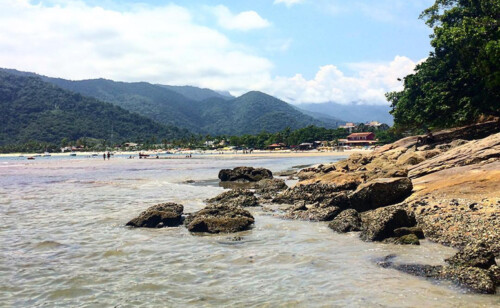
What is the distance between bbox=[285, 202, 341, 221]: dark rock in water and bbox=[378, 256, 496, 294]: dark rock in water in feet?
20.2

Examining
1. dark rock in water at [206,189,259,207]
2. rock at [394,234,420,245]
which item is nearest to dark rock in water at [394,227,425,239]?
rock at [394,234,420,245]

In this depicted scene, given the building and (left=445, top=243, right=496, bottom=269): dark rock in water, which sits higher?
the building

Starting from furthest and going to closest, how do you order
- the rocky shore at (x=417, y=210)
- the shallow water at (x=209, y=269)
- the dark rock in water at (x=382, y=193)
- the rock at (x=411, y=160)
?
the rock at (x=411, y=160)
the dark rock in water at (x=382, y=193)
the rocky shore at (x=417, y=210)
the shallow water at (x=209, y=269)

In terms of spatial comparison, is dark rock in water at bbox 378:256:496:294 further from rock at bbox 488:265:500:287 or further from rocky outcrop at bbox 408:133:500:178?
rocky outcrop at bbox 408:133:500:178

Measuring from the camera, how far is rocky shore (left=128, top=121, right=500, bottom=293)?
8.28 meters

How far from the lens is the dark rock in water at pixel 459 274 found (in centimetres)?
713

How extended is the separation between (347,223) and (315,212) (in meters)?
2.78

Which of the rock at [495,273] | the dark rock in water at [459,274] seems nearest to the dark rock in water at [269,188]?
the dark rock in water at [459,274]

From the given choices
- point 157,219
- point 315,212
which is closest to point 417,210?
point 315,212

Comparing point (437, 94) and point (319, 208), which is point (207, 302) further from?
point (437, 94)

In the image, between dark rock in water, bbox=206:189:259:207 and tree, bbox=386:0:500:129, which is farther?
tree, bbox=386:0:500:129

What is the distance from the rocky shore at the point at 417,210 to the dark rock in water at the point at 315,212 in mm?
42

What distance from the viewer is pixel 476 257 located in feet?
25.9

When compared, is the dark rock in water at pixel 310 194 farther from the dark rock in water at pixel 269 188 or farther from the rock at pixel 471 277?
the rock at pixel 471 277
